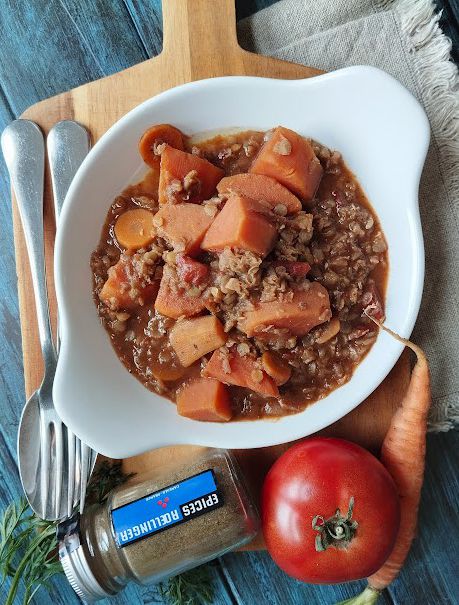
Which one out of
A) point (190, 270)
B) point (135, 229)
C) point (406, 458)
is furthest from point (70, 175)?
point (406, 458)

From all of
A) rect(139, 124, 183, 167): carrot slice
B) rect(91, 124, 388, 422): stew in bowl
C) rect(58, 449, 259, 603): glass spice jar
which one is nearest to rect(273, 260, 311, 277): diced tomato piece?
rect(91, 124, 388, 422): stew in bowl

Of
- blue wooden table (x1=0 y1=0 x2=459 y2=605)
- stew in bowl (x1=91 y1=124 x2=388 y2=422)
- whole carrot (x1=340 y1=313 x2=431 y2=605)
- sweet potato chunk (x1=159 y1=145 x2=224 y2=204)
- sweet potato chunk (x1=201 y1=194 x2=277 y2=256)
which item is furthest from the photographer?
blue wooden table (x1=0 y1=0 x2=459 y2=605)

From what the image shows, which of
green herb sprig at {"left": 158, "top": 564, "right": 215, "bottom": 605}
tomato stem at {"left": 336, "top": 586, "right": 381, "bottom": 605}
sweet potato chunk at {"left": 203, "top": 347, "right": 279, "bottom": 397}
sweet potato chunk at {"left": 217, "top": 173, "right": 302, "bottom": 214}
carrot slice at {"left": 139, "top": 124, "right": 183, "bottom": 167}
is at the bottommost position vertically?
tomato stem at {"left": 336, "top": 586, "right": 381, "bottom": 605}

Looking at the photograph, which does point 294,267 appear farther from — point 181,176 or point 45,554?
point 45,554

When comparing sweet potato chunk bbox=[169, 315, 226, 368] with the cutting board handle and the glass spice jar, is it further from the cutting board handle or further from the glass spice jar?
the cutting board handle

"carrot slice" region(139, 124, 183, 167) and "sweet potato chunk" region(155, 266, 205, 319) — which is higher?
"carrot slice" region(139, 124, 183, 167)

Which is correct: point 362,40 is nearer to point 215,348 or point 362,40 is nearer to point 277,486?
point 215,348

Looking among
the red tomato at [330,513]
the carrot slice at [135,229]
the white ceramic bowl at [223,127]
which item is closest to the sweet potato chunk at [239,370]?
the white ceramic bowl at [223,127]
